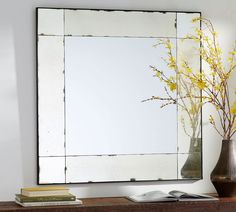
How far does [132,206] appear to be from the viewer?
A: 142 inches

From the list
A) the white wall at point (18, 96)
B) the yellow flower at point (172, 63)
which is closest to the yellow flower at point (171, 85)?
the yellow flower at point (172, 63)

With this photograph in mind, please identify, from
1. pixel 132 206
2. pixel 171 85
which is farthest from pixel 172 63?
pixel 132 206

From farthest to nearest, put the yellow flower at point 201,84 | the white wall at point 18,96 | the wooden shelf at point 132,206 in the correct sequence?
the yellow flower at point 201,84 → the white wall at point 18,96 → the wooden shelf at point 132,206

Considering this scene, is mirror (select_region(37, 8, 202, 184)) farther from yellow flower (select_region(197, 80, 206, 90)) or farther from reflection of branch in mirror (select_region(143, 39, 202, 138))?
yellow flower (select_region(197, 80, 206, 90))

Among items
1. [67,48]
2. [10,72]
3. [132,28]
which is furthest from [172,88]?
[10,72]

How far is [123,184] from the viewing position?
4.01m

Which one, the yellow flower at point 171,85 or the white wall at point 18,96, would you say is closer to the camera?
the white wall at point 18,96

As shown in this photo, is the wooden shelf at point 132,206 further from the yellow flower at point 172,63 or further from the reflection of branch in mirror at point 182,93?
the yellow flower at point 172,63

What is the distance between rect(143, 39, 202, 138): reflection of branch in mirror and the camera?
4043mm

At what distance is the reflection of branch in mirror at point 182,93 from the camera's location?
4043mm

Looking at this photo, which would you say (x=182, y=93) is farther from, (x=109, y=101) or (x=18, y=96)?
(x=18, y=96)

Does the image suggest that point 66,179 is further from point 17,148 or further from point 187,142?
point 187,142

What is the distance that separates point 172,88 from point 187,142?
0.37 metres

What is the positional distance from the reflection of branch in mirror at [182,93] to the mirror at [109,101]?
21 millimetres
